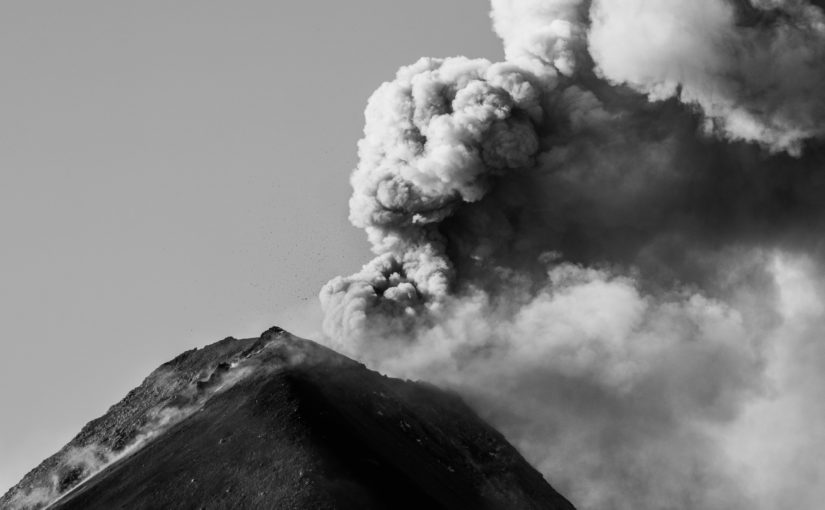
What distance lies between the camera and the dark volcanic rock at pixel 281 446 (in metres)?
89.0

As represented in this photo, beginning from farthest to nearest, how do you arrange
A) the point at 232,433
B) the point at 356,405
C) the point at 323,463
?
the point at 356,405, the point at 232,433, the point at 323,463

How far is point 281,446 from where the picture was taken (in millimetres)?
92312

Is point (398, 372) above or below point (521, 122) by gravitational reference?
below

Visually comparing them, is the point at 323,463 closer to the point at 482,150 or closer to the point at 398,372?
the point at 398,372

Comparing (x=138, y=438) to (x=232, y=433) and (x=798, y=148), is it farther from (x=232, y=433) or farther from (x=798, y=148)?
(x=798, y=148)

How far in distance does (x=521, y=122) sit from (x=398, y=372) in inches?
927

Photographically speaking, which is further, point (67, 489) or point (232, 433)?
point (67, 489)

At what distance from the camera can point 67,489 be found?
109 metres

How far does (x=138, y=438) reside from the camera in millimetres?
109125

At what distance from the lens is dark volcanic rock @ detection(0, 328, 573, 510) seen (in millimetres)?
89000

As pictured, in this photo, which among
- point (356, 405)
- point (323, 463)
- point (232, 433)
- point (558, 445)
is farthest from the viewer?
point (558, 445)

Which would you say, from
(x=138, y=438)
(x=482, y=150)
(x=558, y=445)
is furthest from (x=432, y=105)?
(x=138, y=438)

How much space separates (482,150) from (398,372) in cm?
1993

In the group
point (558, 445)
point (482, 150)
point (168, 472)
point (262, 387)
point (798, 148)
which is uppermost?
point (798, 148)
